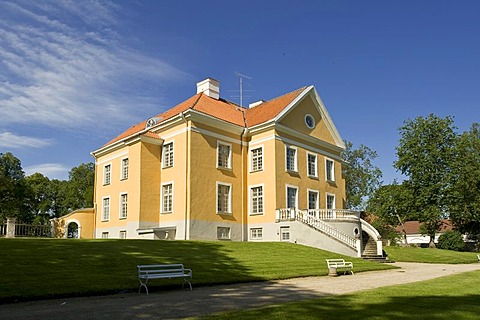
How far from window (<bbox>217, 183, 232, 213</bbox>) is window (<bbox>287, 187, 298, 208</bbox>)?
12.9 ft

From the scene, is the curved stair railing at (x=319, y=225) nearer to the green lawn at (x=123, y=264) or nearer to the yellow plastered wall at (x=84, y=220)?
the green lawn at (x=123, y=264)

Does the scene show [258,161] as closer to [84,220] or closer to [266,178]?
[266,178]

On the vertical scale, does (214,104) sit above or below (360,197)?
above

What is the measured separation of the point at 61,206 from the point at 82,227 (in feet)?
107

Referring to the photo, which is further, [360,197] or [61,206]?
[61,206]

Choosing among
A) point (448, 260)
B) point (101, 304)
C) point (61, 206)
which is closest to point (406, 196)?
point (448, 260)

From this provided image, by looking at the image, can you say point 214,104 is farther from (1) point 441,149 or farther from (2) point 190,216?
(1) point 441,149

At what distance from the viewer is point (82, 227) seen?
34719 millimetres

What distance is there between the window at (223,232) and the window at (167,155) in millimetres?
5094

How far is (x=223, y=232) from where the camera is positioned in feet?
92.7

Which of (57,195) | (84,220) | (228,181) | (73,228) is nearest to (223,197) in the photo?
(228,181)

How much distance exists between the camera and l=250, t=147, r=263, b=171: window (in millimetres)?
30016

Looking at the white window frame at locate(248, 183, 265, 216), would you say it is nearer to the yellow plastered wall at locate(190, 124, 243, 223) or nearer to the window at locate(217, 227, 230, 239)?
the yellow plastered wall at locate(190, 124, 243, 223)

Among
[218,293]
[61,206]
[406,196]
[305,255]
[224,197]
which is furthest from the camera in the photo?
[61,206]
